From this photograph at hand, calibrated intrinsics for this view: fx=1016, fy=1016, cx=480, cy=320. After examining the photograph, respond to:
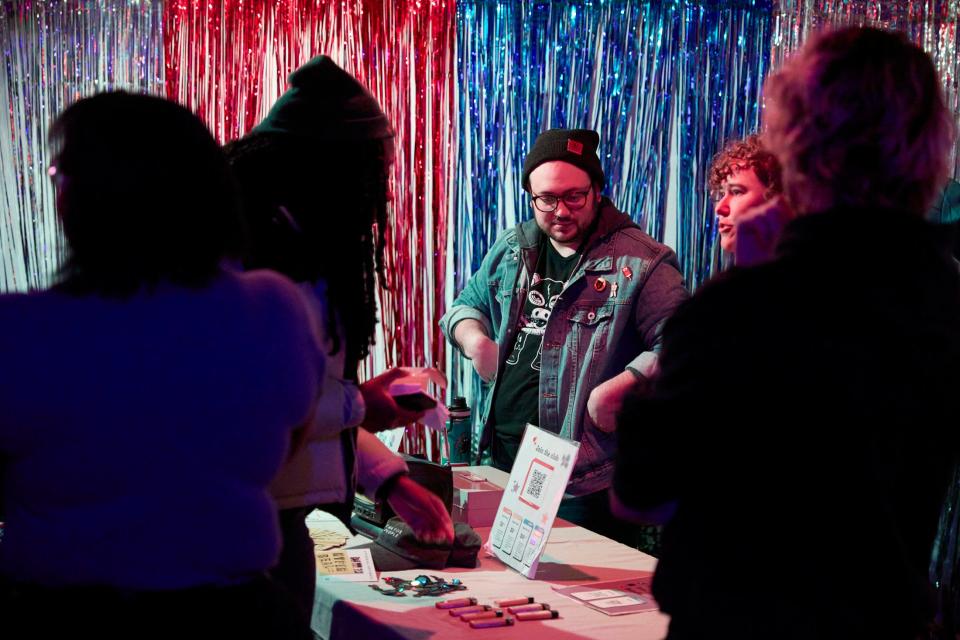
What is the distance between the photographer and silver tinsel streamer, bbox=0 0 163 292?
3.46 meters

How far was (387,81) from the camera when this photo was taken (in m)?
3.66

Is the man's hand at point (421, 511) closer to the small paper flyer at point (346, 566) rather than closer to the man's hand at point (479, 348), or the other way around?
the small paper flyer at point (346, 566)

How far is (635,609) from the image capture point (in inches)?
69.7

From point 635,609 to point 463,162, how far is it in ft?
7.37

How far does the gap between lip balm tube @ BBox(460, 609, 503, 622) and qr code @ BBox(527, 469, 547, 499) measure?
32 centimetres

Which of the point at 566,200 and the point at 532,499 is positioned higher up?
the point at 566,200

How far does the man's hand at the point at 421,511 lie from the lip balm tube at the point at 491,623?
0.15 metres

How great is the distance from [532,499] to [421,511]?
1.35 ft

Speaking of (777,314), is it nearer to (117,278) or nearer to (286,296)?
(286,296)

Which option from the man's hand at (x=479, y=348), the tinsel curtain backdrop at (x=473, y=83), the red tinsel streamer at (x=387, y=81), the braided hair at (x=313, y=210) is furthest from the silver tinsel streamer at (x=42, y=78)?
the braided hair at (x=313, y=210)

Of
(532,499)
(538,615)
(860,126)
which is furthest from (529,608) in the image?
(860,126)

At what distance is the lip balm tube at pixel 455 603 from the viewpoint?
1.78 m

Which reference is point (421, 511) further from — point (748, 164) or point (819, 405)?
point (748, 164)

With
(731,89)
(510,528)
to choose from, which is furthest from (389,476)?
(731,89)
